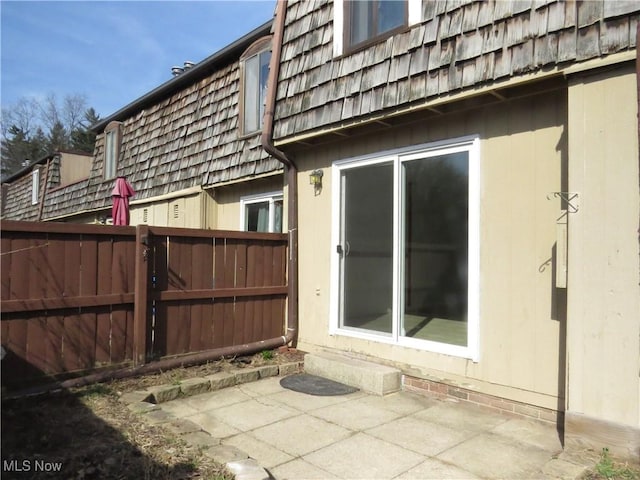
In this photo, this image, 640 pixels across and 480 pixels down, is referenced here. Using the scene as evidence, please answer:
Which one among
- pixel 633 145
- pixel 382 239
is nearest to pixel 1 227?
pixel 382 239

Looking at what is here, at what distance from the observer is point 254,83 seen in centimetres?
754

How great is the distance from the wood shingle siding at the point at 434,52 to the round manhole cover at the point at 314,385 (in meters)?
2.77

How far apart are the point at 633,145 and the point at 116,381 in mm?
4585

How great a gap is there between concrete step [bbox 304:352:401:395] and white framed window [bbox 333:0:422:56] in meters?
3.32

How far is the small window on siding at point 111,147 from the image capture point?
1149 cm

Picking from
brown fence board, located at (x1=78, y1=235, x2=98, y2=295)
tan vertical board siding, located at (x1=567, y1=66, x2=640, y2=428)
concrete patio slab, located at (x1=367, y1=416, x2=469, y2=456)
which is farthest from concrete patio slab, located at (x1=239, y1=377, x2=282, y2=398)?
tan vertical board siding, located at (x1=567, y1=66, x2=640, y2=428)

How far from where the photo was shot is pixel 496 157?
3980mm

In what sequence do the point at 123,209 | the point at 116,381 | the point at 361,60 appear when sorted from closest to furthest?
the point at 116,381 < the point at 361,60 < the point at 123,209

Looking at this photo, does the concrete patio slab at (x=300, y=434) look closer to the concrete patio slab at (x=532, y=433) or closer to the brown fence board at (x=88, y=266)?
the concrete patio slab at (x=532, y=433)

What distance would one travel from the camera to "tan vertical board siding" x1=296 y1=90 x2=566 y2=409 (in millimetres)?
3619

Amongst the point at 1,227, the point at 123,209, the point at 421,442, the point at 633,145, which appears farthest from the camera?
the point at 123,209

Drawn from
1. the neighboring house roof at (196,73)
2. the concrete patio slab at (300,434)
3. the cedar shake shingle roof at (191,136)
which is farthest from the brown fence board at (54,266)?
the neighboring house roof at (196,73)

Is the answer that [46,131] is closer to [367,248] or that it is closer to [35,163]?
[35,163]

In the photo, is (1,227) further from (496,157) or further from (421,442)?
(496,157)
